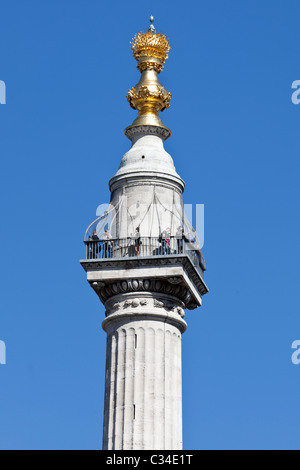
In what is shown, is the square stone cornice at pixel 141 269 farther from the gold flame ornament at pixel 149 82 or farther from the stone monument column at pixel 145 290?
the gold flame ornament at pixel 149 82

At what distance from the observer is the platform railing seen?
5581 centimetres

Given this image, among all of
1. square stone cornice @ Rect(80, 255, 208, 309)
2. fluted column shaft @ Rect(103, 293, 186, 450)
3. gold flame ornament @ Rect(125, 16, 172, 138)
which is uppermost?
gold flame ornament @ Rect(125, 16, 172, 138)

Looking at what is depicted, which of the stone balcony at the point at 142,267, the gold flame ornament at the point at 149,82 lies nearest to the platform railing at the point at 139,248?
the stone balcony at the point at 142,267

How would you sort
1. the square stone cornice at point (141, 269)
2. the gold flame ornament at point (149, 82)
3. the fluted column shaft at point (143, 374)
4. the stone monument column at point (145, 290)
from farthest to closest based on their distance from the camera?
1. the gold flame ornament at point (149, 82)
2. the square stone cornice at point (141, 269)
3. the stone monument column at point (145, 290)
4. the fluted column shaft at point (143, 374)

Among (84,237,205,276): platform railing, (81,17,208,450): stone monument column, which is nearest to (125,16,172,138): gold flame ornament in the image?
(81,17,208,450): stone monument column

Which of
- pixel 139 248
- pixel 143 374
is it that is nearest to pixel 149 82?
pixel 139 248

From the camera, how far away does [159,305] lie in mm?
55406

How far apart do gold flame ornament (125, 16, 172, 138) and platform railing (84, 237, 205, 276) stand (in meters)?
6.66

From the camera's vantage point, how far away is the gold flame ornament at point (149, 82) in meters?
60.8

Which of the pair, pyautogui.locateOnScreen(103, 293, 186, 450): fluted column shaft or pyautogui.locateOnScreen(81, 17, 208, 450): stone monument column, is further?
pyautogui.locateOnScreen(81, 17, 208, 450): stone monument column

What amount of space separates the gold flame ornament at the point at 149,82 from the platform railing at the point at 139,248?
666 cm

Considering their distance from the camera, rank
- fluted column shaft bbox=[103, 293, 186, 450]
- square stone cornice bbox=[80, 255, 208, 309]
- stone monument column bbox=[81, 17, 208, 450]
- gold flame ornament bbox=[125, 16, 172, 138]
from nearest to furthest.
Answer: fluted column shaft bbox=[103, 293, 186, 450] → stone monument column bbox=[81, 17, 208, 450] → square stone cornice bbox=[80, 255, 208, 309] → gold flame ornament bbox=[125, 16, 172, 138]

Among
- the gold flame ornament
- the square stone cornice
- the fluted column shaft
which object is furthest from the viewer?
the gold flame ornament

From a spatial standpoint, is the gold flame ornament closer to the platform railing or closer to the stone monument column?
the stone monument column
